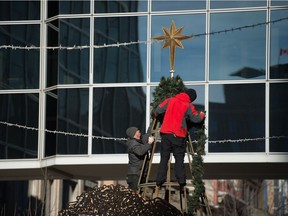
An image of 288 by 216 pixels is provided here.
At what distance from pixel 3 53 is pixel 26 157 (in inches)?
106

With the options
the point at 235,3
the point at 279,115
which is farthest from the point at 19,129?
the point at 279,115

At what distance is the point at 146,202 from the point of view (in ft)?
40.0

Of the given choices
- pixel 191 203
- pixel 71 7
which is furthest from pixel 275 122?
pixel 191 203

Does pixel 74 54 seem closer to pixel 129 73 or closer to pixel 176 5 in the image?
pixel 129 73

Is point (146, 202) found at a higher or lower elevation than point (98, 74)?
lower

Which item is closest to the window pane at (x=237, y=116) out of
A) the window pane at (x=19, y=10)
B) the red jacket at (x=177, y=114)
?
the window pane at (x=19, y=10)

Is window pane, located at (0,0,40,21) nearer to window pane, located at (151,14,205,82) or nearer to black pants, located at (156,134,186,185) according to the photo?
window pane, located at (151,14,205,82)

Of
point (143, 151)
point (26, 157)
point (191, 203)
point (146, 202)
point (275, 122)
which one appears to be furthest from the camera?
point (26, 157)

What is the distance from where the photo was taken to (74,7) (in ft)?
83.0

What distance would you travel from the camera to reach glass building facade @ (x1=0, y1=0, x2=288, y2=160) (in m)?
24.1

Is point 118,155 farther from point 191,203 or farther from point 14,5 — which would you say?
point 191,203

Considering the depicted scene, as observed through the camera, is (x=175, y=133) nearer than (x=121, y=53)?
Yes

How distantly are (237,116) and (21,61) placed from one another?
223 inches

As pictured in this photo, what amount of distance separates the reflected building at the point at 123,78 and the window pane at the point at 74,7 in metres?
0.02
